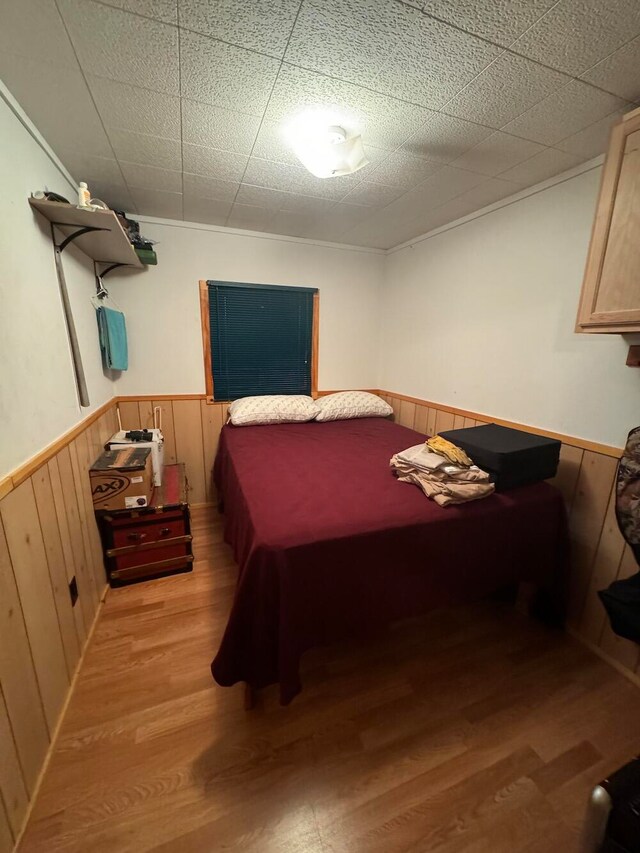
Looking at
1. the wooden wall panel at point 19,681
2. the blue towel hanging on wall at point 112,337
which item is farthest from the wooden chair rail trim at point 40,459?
the blue towel hanging on wall at point 112,337

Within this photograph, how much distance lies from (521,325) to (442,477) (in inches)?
44.5

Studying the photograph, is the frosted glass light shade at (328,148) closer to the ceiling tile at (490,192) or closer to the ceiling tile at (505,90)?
the ceiling tile at (505,90)

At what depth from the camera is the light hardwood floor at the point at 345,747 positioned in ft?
3.31

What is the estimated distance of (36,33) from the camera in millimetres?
993

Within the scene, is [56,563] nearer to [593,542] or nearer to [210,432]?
[210,432]

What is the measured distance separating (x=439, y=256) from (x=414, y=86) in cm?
151

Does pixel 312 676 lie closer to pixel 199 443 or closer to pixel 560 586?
pixel 560 586

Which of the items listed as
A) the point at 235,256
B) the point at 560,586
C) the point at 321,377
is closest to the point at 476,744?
the point at 560,586

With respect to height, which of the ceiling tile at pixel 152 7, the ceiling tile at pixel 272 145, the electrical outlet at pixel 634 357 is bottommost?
the electrical outlet at pixel 634 357

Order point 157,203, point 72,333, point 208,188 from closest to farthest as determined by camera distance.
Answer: point 72,333
point 208,188
point 157,203

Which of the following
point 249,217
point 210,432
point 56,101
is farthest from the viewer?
point 210,432

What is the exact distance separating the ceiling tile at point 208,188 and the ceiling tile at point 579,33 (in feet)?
4.98

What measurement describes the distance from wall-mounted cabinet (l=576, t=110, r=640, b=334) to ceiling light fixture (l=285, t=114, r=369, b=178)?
0.95 meters

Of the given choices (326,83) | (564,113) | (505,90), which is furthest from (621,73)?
(326,83)
